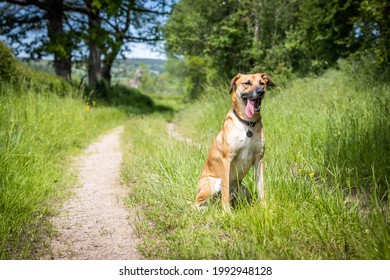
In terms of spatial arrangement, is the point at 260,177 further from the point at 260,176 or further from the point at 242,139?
the point at 242,139

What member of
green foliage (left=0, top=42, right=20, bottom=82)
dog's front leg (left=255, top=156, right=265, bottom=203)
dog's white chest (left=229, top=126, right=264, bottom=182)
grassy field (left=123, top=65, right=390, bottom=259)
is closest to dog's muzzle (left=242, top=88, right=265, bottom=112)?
dog's white chest (left=229, top=126, right=264, bottom=182)

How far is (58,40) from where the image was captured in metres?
13.9

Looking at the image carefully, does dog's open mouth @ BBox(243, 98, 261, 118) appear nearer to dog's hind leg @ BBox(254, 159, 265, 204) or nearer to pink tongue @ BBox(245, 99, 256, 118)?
pink tongue @ BBox(245, 99, 256, 118)

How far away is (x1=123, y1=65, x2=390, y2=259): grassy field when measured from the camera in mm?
2623

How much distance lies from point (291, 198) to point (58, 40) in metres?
13.3

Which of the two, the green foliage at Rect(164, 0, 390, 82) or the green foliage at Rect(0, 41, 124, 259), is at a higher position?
the green foliage at Rect(164, 0, 390, 82)

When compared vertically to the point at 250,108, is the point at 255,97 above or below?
above

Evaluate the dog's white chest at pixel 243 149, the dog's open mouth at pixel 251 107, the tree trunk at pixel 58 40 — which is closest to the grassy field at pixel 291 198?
the dog's white chest at pixel 243 149

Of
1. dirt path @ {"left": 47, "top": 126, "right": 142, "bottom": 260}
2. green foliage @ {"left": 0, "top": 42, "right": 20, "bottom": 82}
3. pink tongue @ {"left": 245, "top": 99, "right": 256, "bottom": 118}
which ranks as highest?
green foliage @ {"left": 0, "top": 42, "right": 20, "bottom": 82}

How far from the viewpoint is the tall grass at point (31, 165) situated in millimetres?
3186

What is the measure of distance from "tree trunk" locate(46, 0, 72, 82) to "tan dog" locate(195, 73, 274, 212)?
39.7 ft

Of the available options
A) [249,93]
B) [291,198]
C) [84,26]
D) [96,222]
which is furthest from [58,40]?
[291,198]

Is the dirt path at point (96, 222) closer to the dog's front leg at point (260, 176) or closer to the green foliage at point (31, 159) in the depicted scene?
the green foliage at point (31, 159)
